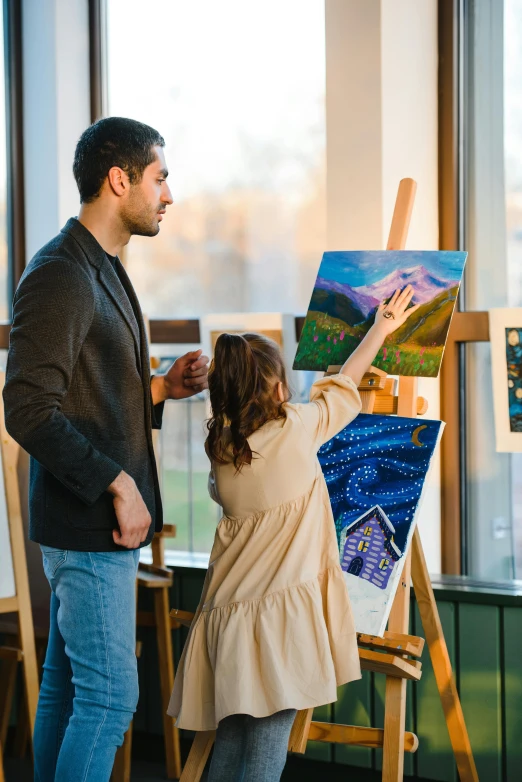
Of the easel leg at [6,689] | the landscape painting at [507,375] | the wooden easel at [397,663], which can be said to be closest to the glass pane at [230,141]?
the landscape painting at [507,375]

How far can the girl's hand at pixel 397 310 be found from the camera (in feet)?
6.45

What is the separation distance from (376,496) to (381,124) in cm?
106

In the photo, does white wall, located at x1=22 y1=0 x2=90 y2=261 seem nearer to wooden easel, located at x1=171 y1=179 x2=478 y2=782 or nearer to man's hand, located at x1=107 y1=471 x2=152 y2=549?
wooden easel, located at x1=171 y1=179 x2=478 y2=782

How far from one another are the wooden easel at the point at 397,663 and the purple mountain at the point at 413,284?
0.09m

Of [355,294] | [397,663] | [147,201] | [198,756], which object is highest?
[147,201]

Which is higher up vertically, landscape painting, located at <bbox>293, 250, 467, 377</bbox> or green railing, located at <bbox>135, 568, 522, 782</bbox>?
landscape painting, located at <bbox>293, 250, 467, 377</bbox>

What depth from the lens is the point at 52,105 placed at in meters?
3.02

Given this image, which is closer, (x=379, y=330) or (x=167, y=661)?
(x=379, y=330)

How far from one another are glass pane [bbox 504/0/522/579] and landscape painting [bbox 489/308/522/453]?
145 mm

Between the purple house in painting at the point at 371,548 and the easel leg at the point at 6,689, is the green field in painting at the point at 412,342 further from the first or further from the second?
the easel leg at the point at 6,689

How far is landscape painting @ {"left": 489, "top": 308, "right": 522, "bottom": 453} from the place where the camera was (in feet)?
7.75

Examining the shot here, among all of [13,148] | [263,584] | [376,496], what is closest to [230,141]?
[13,148]

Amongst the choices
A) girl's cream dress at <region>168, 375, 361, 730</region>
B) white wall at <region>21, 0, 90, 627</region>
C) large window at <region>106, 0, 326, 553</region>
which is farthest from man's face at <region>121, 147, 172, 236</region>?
white wall at <region>21, 0, 90, 627</region>

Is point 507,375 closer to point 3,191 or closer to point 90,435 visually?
point 90,435
